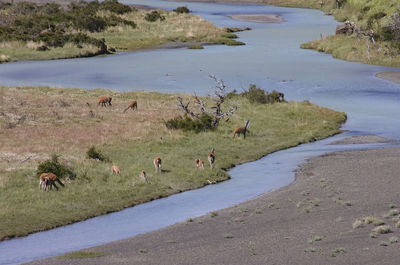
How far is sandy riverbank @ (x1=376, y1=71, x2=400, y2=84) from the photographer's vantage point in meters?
71.5

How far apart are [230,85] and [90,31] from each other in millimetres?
Answer: 42315

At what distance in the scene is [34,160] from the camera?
114ft

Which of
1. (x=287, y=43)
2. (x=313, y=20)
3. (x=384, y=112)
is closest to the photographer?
(x=384, y=112)

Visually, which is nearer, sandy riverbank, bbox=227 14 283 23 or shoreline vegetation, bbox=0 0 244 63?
shoreline vegetation, bbox=0 0 244 63

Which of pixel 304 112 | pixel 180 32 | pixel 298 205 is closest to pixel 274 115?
pixel 304 112

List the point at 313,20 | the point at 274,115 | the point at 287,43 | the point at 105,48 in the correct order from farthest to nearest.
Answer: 1. the point at 313,20
2. the point at 287,43
3. the point at 105,48
4. the point at 274,115

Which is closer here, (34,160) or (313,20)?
(34,160)

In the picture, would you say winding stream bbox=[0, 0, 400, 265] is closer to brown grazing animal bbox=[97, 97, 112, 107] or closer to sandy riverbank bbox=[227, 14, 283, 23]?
sandy riverbank bbox=[227, 14, 283, 23]

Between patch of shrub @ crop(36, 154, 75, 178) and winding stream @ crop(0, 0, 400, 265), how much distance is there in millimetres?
4017

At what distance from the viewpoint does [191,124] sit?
1751 inches

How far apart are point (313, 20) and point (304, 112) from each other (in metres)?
86.1

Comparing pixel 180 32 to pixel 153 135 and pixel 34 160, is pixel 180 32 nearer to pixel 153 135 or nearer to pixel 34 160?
pixel 153 135

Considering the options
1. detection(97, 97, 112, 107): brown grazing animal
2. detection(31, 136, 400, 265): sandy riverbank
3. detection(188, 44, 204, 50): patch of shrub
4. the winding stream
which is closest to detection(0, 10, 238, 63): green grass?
the winding stream

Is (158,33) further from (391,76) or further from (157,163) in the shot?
(157,163)
